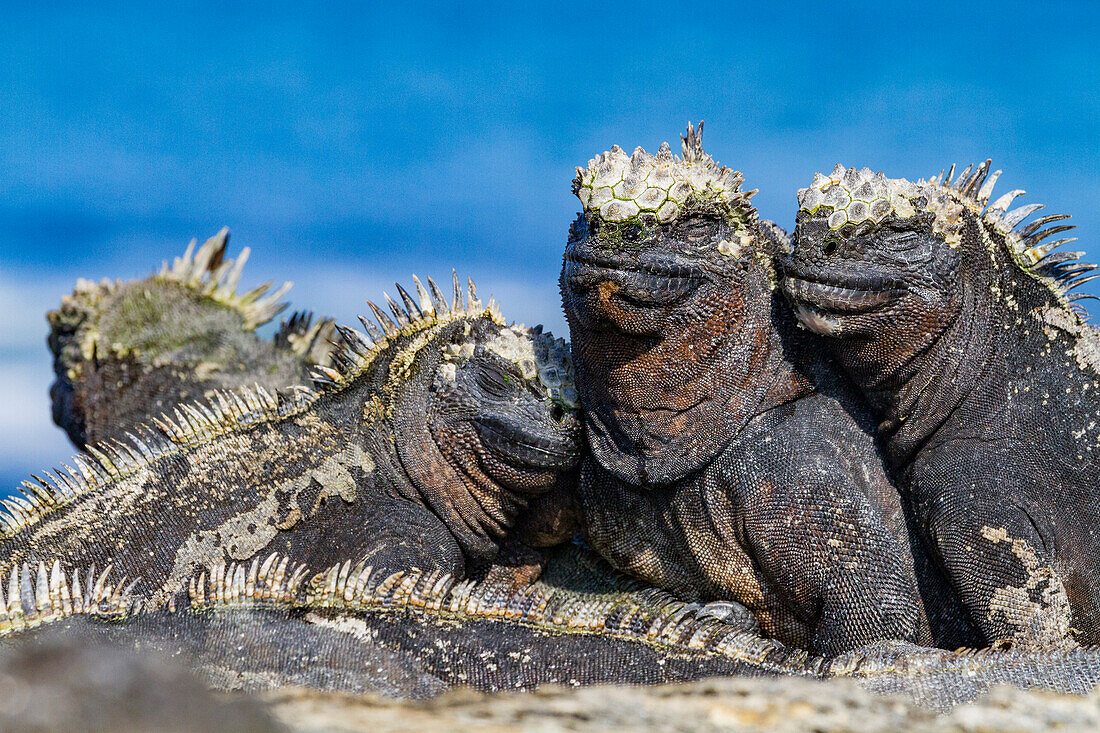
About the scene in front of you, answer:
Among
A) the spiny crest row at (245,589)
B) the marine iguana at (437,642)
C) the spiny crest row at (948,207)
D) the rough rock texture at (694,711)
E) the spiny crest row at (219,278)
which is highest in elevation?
the spiny crest row at (219,278)

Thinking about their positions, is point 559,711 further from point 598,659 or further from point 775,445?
point 775,445

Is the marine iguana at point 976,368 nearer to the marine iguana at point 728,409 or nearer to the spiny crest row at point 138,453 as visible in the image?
the marine iguana at point 728,409

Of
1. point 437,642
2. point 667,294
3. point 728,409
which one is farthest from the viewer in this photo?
point 728,409

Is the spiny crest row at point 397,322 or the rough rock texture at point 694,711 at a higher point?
the spiny crest row at point 397,322

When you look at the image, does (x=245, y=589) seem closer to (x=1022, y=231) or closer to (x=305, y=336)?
(x=1022, y=231)

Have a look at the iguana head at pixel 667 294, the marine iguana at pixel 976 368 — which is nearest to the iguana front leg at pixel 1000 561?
the marine iguana at pixel 976 368

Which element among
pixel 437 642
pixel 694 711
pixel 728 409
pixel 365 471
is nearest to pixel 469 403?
pixel 365 471

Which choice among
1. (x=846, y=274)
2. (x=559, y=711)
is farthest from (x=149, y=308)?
(x=559, y=711)

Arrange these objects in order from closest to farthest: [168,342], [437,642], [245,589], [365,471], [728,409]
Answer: [437,642], [245,589], [728,409], [365,471], [168,342]
